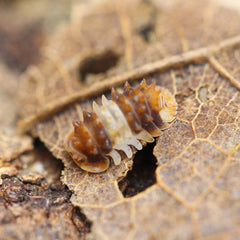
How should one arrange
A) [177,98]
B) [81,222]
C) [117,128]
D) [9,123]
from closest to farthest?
1. [81,222]
2. [117,128]
3. [177,98]
4. [9,123]

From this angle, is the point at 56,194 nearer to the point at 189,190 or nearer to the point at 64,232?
the point at 64,232

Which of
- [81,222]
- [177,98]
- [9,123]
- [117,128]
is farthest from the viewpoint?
[9,123]

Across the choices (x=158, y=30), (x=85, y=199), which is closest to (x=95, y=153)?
(x=85, y=199)

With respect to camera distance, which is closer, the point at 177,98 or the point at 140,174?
the point at 140,174

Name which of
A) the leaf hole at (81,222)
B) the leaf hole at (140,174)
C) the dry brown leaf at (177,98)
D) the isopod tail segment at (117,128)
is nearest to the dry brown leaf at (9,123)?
the dry brown leaf at (177,98)

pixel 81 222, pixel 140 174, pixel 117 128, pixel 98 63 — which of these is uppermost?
pixel 98 63

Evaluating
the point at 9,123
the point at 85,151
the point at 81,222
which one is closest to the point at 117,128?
the point at 85,151

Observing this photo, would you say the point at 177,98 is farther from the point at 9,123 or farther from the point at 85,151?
the point at 9,123
